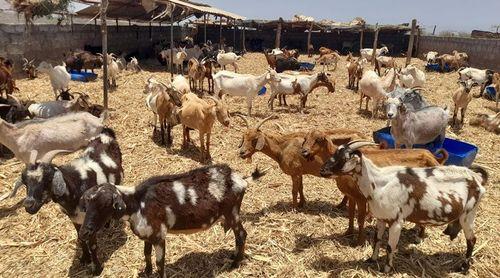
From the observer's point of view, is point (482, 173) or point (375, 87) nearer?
point (482, 173)

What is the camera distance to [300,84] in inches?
579

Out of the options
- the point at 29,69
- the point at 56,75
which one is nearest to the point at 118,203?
the point at 56,75

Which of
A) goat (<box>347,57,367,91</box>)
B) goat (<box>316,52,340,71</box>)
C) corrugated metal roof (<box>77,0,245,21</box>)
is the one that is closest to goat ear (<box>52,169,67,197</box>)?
goat (<box>347,57,367,91</box>)

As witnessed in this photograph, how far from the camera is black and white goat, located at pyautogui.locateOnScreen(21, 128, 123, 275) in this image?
4945 mm

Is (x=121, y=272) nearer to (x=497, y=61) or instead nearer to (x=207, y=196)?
(x=207, y=196)

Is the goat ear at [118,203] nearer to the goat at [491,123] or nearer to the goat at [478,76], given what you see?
the goat at [491,123]

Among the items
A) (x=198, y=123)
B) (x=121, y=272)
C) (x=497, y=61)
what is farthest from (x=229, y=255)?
(x=497, y=61)

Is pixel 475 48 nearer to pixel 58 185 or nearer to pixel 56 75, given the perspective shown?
pixel 56 75

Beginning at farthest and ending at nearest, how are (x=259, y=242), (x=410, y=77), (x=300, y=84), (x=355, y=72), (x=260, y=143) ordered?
1. (x=355, y=72)
2. (x=410, y=77)
3. (x=300, y=84)
4. (x=260, y=143)
5. (x=259, y=242)

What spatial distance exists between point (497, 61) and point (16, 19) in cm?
2854

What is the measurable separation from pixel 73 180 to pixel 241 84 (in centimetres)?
888

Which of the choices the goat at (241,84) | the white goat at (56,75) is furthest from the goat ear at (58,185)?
the white goat at (56,75)

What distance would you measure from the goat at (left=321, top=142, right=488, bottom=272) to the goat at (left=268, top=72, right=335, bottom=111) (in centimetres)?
944

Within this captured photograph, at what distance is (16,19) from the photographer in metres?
19.6
